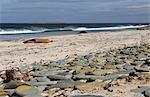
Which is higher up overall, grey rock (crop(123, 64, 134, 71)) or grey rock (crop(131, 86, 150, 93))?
grey rock (crop(123, 64, 134, 71))

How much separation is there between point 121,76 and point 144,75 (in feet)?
1.19

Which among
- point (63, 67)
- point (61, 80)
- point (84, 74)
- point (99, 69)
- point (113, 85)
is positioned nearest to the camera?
point (113, 85)

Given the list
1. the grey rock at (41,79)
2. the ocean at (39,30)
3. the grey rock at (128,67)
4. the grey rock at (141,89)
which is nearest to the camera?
the grey rock at (141,89)

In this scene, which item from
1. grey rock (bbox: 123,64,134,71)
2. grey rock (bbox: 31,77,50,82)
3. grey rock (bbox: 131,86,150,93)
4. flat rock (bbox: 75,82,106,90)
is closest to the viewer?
grey rock (bbox: 131,86,150,93)

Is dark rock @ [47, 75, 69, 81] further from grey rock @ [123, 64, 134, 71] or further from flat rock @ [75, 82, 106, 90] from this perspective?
grey rock @ [123, 64, 134, 71]

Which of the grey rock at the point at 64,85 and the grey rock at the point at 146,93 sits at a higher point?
the grey rock at the point at 146,93

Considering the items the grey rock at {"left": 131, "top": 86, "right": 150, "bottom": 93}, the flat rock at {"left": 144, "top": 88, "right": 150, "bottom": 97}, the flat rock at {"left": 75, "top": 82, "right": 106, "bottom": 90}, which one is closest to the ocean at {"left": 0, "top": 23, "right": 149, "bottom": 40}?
the flat rock at {"left": 75, "top": 82, "right": 106, "bottom": 90}

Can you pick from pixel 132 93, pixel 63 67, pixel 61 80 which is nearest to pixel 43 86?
pixel 61 80

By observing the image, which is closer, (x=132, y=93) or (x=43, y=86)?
(x=132, y=93)

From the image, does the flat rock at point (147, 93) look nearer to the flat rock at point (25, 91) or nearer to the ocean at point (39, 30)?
the flat rock at point (25, 91)

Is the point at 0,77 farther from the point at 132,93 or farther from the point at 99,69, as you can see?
the point at 132,93

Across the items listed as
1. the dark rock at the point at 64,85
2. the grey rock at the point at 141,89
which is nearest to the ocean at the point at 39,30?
the dark rock at the point at 64,85

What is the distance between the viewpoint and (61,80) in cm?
550

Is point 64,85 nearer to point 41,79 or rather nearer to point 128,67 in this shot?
point 41,79
